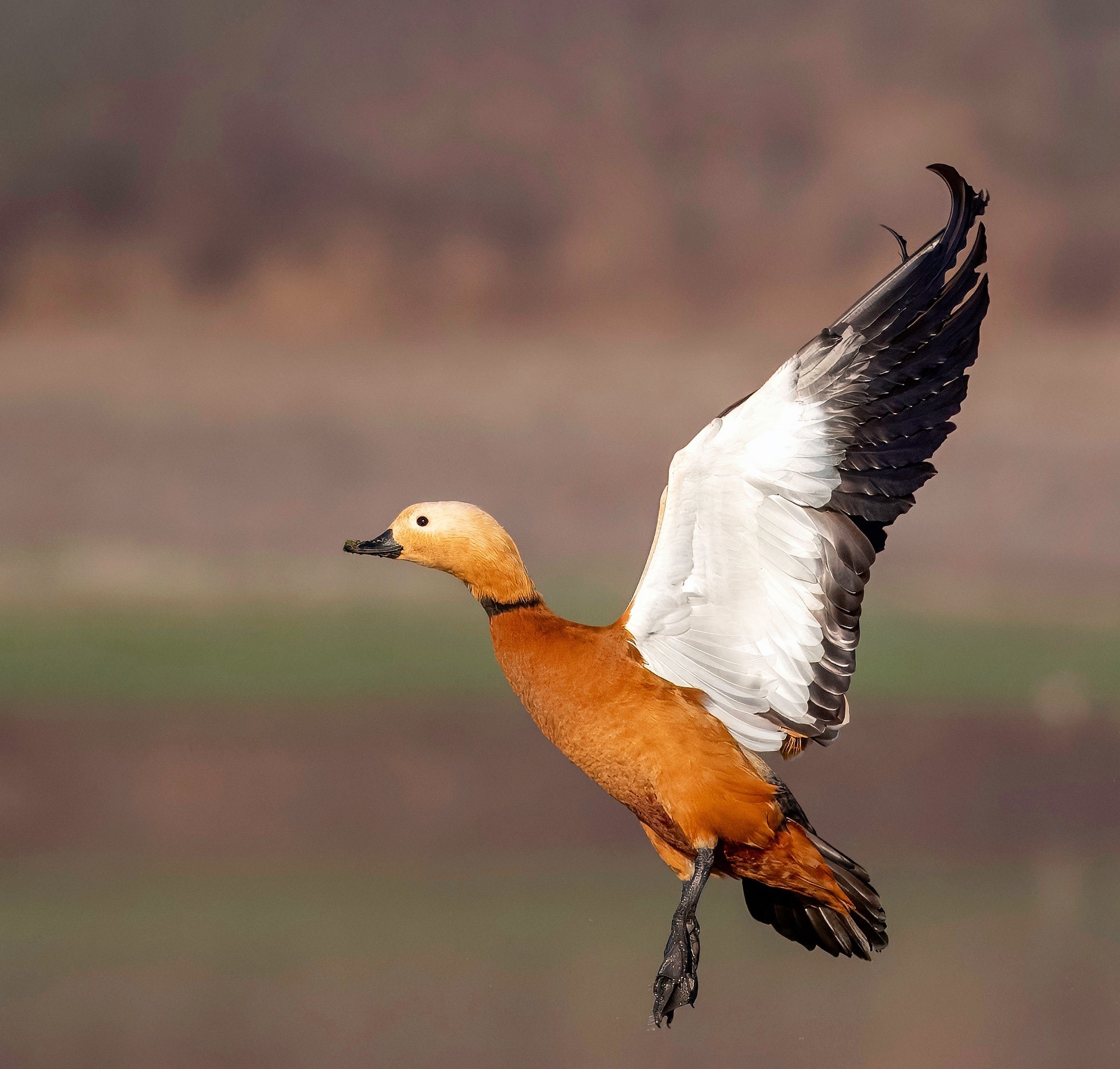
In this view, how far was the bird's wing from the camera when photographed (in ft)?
10.5

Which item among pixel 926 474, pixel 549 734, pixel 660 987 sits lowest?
pixel 660 987

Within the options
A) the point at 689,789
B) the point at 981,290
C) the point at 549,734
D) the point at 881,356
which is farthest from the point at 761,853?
the point at 981,290

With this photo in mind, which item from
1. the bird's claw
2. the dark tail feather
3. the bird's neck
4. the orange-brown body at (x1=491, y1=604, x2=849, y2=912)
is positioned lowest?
the bird's claw

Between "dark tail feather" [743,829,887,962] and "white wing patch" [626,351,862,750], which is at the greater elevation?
"white wing patch" [626,351,862,750]

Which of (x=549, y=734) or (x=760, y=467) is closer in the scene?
(x=760, y=467)

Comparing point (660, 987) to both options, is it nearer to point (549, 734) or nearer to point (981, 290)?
point (549, 734)

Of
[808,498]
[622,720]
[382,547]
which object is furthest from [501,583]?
[808,498]

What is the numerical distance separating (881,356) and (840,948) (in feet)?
5.83

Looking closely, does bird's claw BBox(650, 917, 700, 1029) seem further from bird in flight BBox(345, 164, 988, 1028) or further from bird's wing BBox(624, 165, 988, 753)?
bird's wing BBox(624, 165, 988, 753)

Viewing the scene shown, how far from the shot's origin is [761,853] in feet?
11.4

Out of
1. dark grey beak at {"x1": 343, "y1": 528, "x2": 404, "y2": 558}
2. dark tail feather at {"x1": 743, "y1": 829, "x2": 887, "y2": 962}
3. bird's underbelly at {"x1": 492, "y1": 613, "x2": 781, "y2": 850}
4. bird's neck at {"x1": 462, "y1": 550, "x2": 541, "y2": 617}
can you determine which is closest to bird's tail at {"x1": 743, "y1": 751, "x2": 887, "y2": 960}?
dark tail feather at {"x1": 743, "y1": 829, "x2": 887, "y2": 962}

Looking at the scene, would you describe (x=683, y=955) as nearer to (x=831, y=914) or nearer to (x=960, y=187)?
(x=831, y=914)

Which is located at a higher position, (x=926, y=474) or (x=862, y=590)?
(x=926, y=474)

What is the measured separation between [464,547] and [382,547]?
0.83 feet
